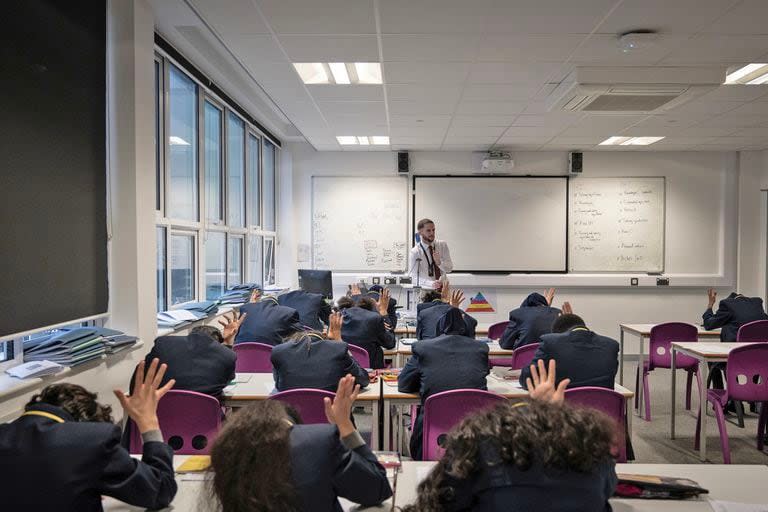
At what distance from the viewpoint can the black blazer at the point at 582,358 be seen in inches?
114

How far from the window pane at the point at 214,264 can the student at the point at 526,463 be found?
4.58 m

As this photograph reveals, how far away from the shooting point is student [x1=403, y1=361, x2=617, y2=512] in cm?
108

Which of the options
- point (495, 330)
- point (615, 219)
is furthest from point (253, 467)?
point (615, 219)

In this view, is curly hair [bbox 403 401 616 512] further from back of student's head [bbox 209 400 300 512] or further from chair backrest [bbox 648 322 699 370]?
chair backrest [bbox 648 322 699 370]

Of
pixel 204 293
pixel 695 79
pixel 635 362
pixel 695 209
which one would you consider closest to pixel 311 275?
pixel 204 293

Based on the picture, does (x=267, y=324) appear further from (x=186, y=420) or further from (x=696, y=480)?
(x=696, y=480)

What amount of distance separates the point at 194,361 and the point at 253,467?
5.42 feet

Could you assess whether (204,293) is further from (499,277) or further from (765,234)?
(765,234)

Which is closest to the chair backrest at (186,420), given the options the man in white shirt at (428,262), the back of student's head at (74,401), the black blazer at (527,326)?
the back of student's head at (74,401)

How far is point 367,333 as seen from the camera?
157 inches

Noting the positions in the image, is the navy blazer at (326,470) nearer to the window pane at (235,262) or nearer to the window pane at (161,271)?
the window pane at (161,271)

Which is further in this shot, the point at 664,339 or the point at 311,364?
the point at 664,339

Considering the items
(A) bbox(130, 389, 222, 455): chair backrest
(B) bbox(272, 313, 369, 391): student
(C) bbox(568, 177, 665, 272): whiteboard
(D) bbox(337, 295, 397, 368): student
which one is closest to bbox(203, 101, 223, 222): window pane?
(D) bbox(337, 295, 397, 368): student

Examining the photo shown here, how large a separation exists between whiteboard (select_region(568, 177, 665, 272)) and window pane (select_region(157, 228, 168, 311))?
238 inches
